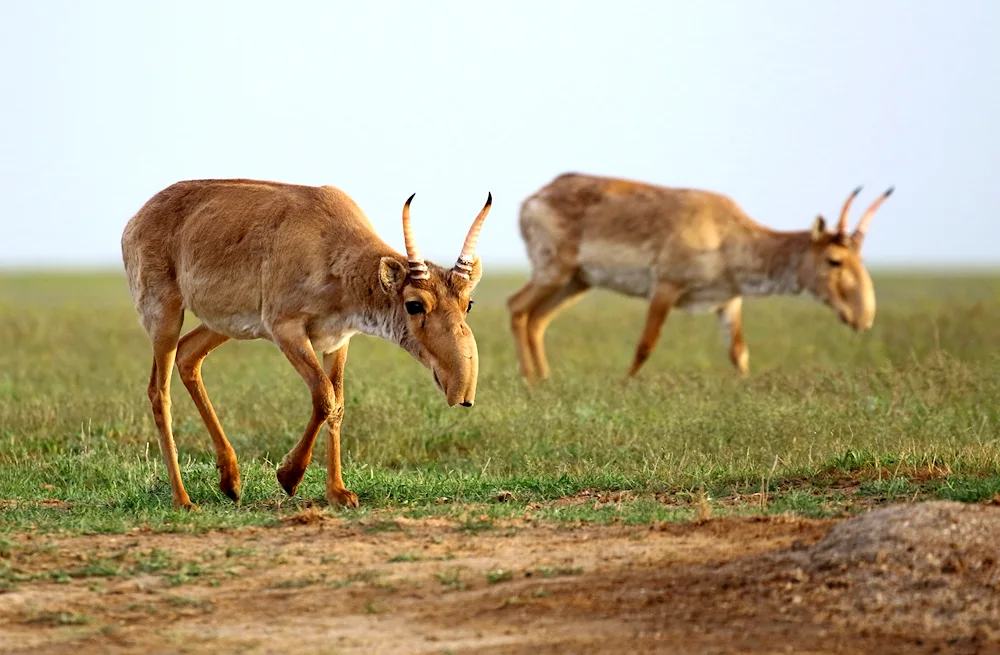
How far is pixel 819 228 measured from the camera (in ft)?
53.4

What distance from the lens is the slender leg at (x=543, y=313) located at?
1672cm

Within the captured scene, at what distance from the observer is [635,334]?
2239 cm

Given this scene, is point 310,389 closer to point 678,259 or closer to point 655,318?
point 655,318

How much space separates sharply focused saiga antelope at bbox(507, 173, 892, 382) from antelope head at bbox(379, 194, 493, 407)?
8.46 meters

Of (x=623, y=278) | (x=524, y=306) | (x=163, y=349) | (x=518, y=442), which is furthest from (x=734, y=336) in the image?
(x=163, y=349)

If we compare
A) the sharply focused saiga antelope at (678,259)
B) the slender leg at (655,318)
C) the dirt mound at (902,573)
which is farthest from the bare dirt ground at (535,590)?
the sharply focused saiga antelope at (678,259)

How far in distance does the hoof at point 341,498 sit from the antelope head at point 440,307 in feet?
2.81

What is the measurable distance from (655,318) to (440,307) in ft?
29.1

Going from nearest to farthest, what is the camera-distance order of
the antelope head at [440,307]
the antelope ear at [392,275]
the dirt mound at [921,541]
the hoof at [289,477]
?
the dirt mound at [921,541] < the antelope head at [440,307] < the antelope ear at [392,275] < the hoof at [289,477]

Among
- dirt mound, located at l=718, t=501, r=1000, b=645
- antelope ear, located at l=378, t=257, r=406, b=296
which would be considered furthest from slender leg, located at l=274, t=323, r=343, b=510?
dirt mound, located at l=718, t=501, r=1000, b=645

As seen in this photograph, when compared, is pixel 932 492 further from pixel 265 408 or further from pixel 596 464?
pixel 265 408

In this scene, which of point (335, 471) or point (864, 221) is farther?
point (864, 221)

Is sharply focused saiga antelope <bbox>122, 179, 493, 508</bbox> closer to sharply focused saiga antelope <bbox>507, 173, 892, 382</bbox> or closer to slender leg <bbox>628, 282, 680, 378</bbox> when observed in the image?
slender leg <bbox>628, 282, 680, 378</bbox>

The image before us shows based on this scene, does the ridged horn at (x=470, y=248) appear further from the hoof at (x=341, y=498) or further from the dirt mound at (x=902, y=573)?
the dirt mound at (x=902, y=573)
